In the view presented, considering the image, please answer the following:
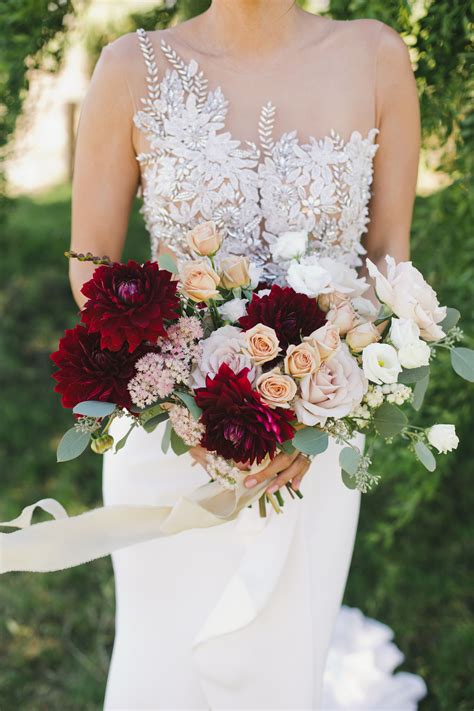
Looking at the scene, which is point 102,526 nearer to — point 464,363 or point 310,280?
point 310,280

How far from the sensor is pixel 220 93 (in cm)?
218

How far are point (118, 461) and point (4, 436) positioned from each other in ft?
8.50

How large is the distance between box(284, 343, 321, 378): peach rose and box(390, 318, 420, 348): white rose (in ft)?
0.54

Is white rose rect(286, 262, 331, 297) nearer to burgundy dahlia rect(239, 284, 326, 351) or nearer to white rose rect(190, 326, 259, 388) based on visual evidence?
burgundy dahlia rect(239, 284, 326, 351)

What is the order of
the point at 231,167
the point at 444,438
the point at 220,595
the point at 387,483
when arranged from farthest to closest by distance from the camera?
the point at 387,483 < the point at 220,595 < the point at 231,167 < the point at 444,438

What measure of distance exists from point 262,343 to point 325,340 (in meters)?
0.13

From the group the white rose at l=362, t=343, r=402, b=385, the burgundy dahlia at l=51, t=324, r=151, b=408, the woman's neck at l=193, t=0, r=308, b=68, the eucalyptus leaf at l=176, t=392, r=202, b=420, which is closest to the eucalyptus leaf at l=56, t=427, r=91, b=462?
the burgundy dahlia at l=51, t=324, r=151, b=408

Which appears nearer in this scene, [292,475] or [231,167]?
[292,475]

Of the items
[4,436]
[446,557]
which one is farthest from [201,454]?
[4,436]

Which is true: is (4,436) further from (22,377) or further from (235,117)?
(235,117)

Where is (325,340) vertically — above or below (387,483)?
above

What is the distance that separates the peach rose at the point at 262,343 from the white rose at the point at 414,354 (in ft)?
0.82

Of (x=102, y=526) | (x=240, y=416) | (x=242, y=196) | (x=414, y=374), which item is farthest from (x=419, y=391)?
→ (x=102, y=526)

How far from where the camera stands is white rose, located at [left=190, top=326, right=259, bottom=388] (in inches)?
64.5
